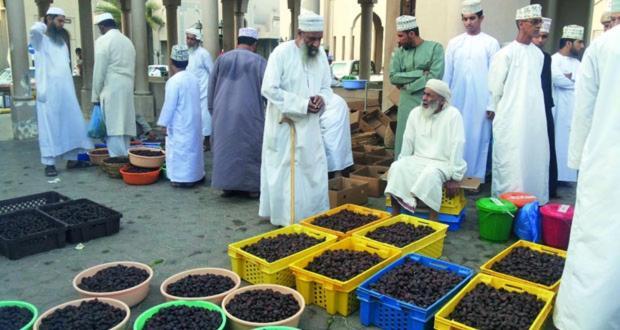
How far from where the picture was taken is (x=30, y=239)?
4.18m

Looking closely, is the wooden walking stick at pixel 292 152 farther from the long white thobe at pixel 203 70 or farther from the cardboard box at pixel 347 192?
the long white thobe at pixel 203 70

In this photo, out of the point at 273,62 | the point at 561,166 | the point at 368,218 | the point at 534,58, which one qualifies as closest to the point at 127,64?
the point at 273,62

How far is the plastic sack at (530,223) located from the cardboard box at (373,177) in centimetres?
173

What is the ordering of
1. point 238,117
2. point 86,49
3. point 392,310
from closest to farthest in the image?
point 392,310
point 238,117
point 86,49

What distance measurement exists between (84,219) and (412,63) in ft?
11.8

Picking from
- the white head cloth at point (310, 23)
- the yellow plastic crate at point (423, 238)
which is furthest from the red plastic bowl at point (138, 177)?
the yellow plastic crate at point (423, 238)

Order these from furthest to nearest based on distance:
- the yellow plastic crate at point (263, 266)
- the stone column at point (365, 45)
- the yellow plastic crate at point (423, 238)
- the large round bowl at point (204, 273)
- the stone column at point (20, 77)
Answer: the stone column at point (365, 45), the stone column at point (20, 77), the yellow plastic crate at point (423, 238), the yellow plastic crate at point (263, 266), the large round bowl at point (204, 273)

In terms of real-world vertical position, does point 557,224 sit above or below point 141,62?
below

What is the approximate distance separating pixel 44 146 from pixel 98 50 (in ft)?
4.58

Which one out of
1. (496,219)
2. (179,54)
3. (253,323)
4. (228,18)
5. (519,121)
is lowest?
(253,323)

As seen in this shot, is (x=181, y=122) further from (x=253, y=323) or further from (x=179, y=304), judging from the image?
(x=253, y=323)

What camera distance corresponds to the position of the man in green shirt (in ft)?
18.2

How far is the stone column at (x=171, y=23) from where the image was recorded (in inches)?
574

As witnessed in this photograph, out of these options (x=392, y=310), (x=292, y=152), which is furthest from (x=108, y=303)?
(x=292, y=152)
